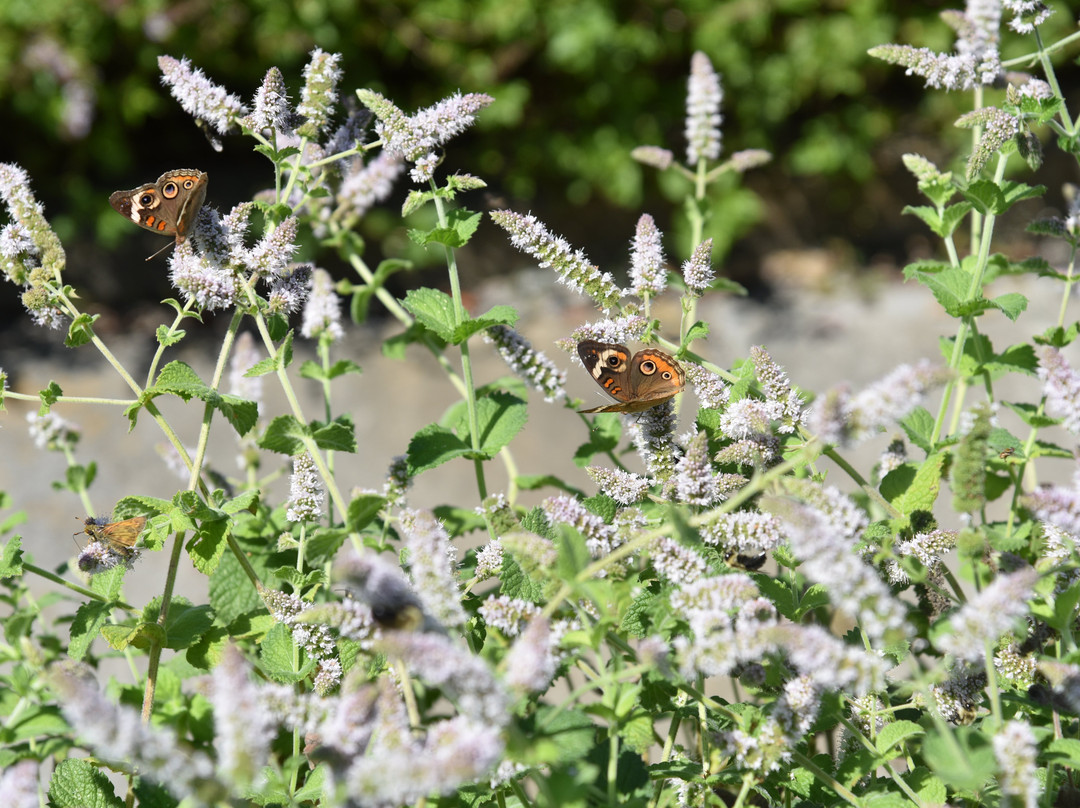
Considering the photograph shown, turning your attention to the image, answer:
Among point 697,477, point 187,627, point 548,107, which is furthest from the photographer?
point 548,107

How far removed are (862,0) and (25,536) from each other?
5000 mm

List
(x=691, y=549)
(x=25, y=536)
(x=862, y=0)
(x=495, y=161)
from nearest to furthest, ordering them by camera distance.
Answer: (x=691, y=549), (x=25, y=536), (x=862, y=0), (x=495, y=161)

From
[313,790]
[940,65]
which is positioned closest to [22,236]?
[313,790]

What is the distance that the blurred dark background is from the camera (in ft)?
16.6

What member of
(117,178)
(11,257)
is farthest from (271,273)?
(117,178)

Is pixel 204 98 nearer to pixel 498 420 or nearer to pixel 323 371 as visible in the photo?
pixel 323 371

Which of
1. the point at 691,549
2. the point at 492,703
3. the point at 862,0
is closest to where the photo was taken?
the point at 492,703

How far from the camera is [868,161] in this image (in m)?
5.80

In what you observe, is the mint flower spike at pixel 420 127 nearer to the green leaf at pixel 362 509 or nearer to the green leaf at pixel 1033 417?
the green leaf at pixel 362 509

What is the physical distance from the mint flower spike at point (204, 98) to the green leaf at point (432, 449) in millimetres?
538

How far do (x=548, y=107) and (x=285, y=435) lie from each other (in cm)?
486

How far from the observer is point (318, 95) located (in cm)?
136

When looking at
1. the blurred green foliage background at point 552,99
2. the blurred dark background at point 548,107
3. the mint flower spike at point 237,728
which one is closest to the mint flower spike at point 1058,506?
the mint flower spike at point 237,728

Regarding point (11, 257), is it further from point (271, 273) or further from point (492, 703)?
point (492, 703)
